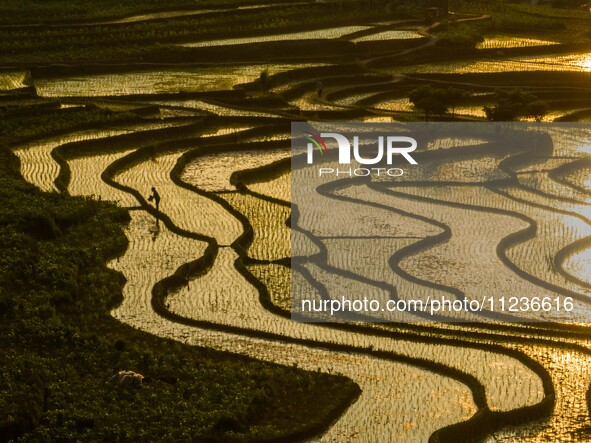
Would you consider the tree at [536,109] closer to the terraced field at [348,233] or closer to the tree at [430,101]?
the terraced field at [348,233]

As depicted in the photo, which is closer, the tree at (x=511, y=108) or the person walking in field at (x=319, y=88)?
the tree at (x=511, y=108)

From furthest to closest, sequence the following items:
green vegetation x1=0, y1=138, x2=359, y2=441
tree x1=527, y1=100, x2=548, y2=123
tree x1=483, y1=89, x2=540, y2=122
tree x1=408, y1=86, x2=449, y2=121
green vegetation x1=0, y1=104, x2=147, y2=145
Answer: tree x1=408, y1=86, x2=449, y2=121 < tree x1=527, y1=100, x2=548, y2=123 < tree x1=483, y1=89, x2=540, y2=122 < green vegetation x1=0, y1=104, x2=147, y2=145 < green vegetation x1=0, y1=138, x2=359, y2=441

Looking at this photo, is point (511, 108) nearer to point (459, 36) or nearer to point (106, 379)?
point (459, 36)

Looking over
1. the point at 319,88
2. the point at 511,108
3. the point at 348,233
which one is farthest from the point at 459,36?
the point at 348,233

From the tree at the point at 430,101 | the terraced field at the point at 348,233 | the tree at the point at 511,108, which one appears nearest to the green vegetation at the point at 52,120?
the terraced field at the point at 348,233

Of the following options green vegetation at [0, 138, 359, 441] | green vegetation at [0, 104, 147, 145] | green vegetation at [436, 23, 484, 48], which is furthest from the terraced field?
green vegetation at [436, 23, 484, 48]

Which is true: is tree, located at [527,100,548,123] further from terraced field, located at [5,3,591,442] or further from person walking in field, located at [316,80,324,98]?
person walking in field, located at [316,80,324,98]
